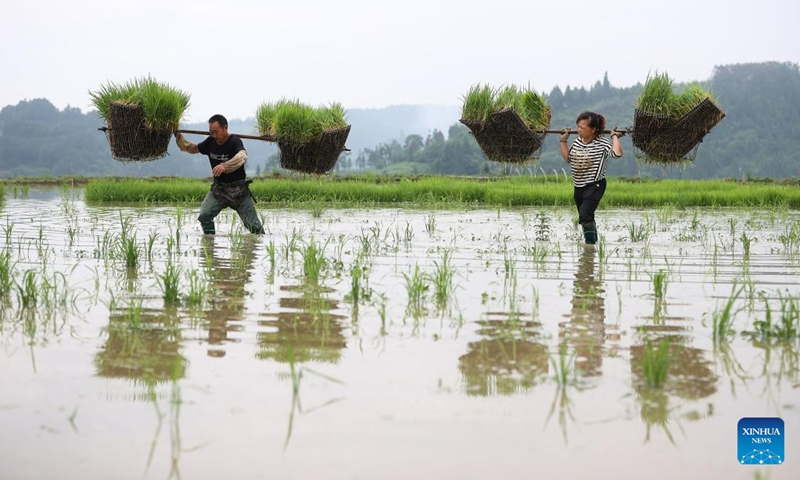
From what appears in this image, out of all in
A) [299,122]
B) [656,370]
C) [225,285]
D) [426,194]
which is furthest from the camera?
[426,194]

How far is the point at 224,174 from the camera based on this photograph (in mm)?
9414

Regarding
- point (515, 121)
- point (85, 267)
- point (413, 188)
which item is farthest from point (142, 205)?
point (85, 267)

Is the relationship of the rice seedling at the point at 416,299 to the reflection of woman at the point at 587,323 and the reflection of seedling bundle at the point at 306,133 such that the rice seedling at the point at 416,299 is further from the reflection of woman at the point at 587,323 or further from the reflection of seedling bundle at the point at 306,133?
the reflection of seedling bundle at the point at 306,133

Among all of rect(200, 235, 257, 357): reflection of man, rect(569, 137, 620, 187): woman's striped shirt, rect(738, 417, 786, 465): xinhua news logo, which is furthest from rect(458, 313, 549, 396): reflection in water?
rect(569, 137, 620, 187): woman's striped shirt

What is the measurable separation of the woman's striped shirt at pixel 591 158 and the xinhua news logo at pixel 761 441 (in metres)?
6.21

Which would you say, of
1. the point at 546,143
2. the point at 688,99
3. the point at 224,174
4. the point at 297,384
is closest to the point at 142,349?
the point at 297,384

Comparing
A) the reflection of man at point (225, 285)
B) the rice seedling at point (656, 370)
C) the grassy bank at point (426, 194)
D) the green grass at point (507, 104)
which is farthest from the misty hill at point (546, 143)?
the rice seedling at point (656, 370)

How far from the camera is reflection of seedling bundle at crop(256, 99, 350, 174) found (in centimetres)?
1150

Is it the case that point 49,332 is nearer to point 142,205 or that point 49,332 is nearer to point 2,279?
point 2,279

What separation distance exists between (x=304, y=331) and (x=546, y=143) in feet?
306

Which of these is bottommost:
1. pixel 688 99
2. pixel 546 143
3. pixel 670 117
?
pixel 670 117

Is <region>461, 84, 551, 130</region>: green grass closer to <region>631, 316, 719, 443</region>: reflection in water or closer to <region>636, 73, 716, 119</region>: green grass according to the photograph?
<region>636, 73, 716, 119</region>: green grass

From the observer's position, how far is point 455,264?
22.7ft

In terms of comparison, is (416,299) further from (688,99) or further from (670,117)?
(688,99)
